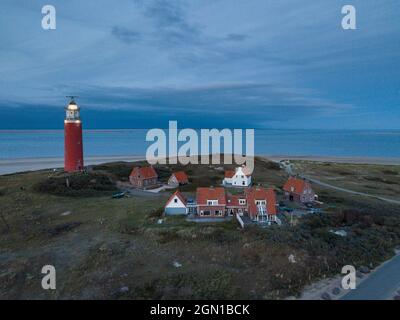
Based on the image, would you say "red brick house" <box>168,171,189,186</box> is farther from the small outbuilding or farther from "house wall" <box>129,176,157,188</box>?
the small outbuilding

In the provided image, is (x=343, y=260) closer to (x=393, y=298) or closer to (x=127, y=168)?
(x=393, y=298)

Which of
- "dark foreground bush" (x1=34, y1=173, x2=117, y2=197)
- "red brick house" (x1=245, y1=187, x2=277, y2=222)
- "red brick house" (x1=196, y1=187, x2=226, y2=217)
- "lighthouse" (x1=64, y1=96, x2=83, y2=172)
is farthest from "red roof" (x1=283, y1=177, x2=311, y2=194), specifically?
"lighthouse" (x1=64, y1=96, x2=83, y2=172)

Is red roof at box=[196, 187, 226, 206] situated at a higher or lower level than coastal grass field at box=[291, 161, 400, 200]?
higher

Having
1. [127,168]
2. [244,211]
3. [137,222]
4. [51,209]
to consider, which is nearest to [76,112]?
[127,168]

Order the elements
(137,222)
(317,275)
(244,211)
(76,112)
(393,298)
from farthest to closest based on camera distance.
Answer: (76,112) → (244,211) → (137,222) → (317,275) → (393,298)

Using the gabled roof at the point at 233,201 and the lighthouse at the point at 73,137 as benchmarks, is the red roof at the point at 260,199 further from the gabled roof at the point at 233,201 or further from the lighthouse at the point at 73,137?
the lighthouse at the point at 73,137

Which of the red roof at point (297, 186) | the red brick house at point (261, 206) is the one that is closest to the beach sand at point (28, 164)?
the red roof at point (297, 186)

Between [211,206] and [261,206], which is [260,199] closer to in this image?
[261,206]

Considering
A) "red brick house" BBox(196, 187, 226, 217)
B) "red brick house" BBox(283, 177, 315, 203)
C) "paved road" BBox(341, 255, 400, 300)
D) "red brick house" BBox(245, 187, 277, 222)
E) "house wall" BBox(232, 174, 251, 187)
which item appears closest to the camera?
"paved road" BBox(341, 255, 400, 300)
